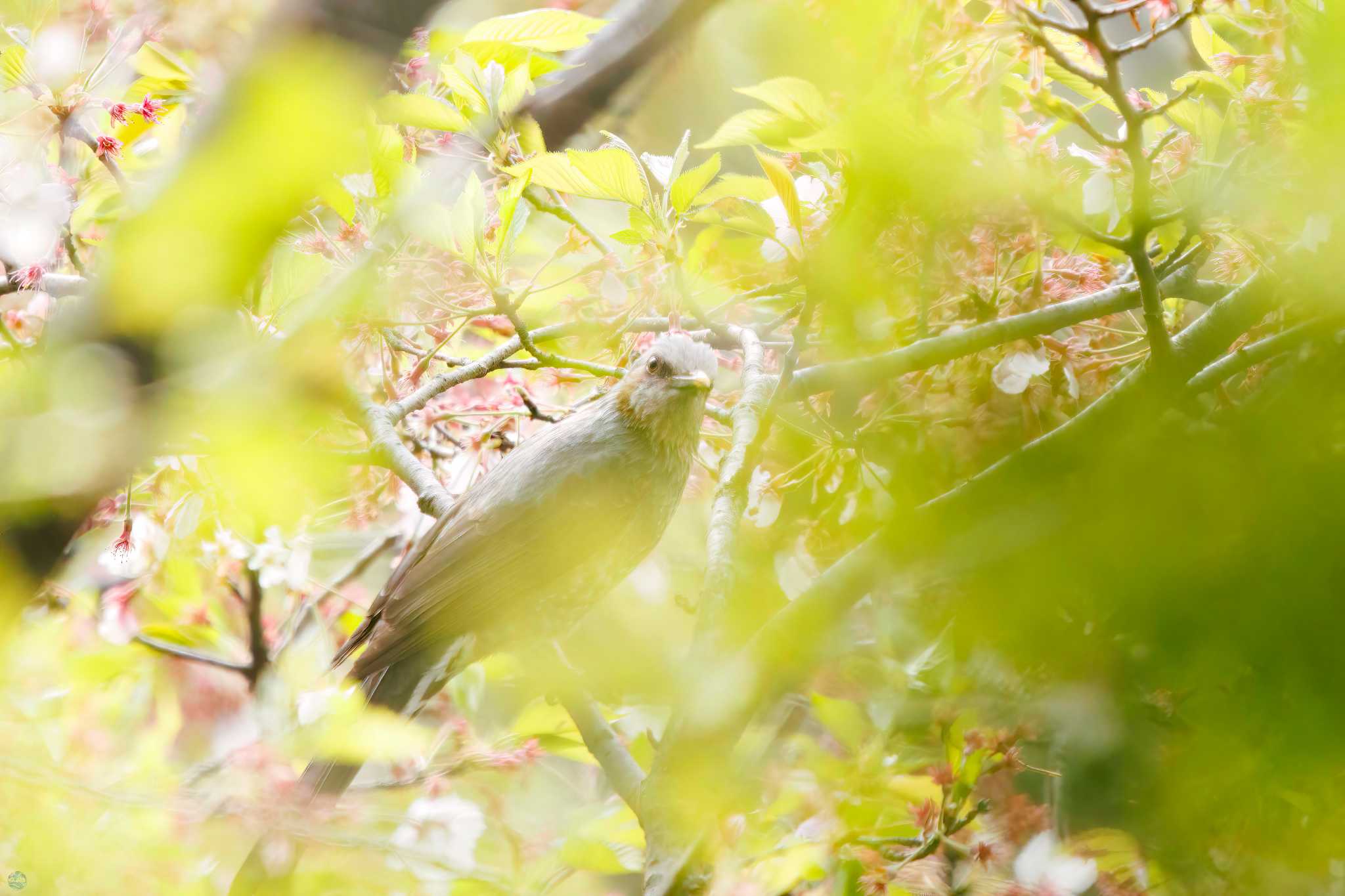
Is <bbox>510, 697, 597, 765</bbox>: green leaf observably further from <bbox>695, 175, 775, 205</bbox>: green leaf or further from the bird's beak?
<bbox>695, 175, 775, 205</bbox>: green leaf

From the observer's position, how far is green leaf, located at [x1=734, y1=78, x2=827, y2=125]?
1.18 meters

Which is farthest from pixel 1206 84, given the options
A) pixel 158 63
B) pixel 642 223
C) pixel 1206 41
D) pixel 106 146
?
pixel 158 63

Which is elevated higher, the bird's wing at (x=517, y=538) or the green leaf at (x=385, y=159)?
the green leaf at (x=385, y=159)

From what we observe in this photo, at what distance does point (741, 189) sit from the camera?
1636mm

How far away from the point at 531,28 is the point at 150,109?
76 centimetres

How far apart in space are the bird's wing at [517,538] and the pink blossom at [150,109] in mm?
1234

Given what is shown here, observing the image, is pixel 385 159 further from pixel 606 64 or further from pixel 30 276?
pixel 606 64

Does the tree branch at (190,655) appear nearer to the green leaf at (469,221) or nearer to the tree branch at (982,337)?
the green leaf at (469,221)

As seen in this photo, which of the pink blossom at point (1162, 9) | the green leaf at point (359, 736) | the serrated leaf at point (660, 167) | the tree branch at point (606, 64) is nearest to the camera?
the green leaf at point (359, 736)

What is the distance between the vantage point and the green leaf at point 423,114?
1.56 m

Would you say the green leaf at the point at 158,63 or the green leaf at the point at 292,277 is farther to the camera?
the green leaf at the point at 158,63

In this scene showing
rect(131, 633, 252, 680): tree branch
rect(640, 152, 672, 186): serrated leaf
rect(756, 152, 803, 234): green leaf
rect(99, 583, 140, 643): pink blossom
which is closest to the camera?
rect(756, 152, 803, 234): green leaf

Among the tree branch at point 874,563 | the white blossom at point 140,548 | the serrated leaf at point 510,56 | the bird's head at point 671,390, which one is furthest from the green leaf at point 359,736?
the bird's head at point 671,390

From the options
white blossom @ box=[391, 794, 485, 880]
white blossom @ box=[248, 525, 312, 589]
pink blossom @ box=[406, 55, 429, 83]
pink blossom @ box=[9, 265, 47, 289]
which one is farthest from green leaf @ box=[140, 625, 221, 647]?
pink blossom @ box=[406, 55, 429, 83]
